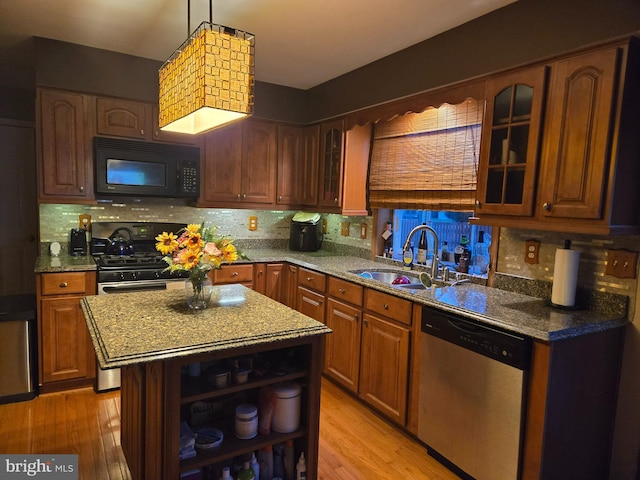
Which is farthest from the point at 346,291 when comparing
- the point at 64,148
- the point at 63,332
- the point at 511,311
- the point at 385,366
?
the point at 64,148

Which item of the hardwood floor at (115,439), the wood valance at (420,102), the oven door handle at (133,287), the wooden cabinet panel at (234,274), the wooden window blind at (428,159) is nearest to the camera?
the hardwood floor at (115,439)

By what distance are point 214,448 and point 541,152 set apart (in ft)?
6.63

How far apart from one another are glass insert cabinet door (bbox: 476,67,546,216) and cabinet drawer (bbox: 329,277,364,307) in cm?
100

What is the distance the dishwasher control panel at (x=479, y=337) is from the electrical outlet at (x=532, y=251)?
648mm

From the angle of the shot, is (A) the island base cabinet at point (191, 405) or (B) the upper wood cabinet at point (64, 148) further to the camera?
(B) the upper wood cabinet at point (64, 148)

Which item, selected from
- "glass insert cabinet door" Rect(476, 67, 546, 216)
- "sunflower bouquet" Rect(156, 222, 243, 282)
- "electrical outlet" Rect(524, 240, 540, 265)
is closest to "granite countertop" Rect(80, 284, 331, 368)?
"sunflower bouquet" Rect(156, 222, 243, 282)

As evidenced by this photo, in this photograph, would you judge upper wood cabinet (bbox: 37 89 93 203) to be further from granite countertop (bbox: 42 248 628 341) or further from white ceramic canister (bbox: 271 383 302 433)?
white ceramic canister (bbox: 271 383 302 433)

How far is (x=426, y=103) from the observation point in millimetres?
2828

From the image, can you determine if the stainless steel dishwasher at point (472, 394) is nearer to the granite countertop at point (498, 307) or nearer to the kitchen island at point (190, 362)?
the granite countertop at point (498, 307)

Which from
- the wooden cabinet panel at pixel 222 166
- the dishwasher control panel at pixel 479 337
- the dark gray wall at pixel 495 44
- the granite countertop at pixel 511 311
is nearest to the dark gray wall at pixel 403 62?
the dark gray wall at pixel 495 44

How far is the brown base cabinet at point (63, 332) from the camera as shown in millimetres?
2926

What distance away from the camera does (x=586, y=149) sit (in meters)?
1.91

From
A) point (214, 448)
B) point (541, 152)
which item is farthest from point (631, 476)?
point (214, 448)

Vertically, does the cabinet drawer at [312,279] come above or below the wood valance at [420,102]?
below
